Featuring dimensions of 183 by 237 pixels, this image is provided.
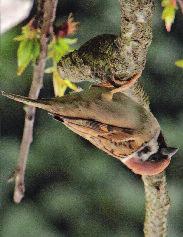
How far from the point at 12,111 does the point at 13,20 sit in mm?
1017

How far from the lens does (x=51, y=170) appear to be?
1.57m

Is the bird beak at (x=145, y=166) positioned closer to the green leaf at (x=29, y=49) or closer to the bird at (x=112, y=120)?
the bird at (x=112, y=120)

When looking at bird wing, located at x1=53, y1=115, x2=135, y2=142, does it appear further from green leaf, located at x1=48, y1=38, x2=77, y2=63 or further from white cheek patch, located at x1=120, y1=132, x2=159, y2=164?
green leaf, located at x1=48, y1=38, x2=77, y2=63

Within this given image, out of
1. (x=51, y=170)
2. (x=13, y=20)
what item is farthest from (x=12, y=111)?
(x=13, y=20)

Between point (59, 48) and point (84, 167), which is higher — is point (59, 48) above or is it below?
above

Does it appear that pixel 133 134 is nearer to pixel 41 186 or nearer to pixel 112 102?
pixel 112 102

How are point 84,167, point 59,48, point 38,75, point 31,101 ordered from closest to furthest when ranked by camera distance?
point 31,101
point 38,75
point 59,48
point 84,167

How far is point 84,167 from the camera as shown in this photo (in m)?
1.55

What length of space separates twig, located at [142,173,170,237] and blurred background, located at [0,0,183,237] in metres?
0.94

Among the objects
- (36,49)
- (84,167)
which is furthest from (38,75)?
(84,167)

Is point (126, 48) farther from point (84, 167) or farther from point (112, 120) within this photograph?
point (84, 167)

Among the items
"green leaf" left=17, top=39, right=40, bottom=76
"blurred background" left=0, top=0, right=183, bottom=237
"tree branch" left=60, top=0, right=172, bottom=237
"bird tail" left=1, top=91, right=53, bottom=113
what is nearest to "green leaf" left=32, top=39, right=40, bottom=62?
"green leaf" left=17, top=39, right=40, bottom=76

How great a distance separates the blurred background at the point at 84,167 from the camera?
1.49 m

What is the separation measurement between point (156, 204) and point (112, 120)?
0.19 metres
